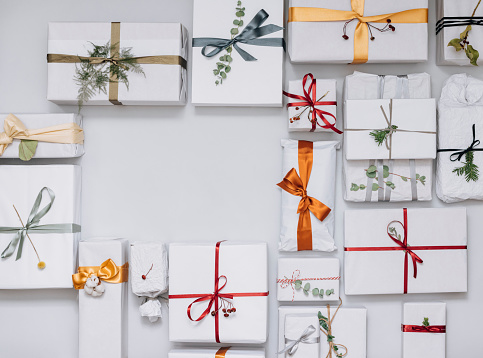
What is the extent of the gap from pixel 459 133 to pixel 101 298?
1.79 metres

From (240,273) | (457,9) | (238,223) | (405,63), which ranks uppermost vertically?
(457,9)

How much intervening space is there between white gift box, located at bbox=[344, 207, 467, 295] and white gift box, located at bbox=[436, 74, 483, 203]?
11 centimetres

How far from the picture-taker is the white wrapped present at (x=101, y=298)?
2.30 m

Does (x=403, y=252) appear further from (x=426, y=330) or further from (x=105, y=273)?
(x=105, y=273)

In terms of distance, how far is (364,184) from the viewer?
234cm

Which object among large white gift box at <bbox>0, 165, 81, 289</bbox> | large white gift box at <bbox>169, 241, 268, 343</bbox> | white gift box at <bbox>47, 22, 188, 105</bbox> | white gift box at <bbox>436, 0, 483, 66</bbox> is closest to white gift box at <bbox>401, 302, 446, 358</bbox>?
large white gift box at <bbox>169, 241, 268, 343</bbox>

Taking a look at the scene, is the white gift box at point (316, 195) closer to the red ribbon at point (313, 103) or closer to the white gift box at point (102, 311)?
the red ribbon at point (313, 103)

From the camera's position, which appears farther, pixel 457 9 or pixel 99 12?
pixel 99 12

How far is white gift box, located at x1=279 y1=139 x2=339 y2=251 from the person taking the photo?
2.35m

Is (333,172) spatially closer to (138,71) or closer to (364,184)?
(364,184)

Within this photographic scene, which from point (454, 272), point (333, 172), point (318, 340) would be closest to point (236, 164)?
point (333, 172)

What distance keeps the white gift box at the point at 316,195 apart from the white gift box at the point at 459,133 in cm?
50

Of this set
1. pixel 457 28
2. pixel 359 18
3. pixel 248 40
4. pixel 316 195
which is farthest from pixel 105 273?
pixel 457 28

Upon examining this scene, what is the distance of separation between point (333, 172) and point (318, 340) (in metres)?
0.76
